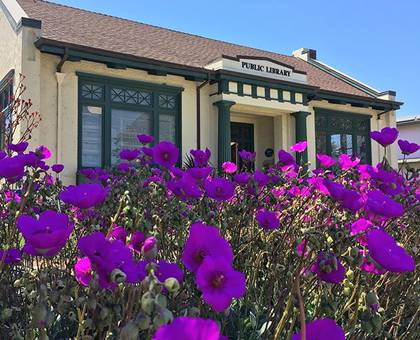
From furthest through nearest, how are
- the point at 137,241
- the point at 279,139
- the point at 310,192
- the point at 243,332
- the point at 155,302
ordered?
the point at 279,139 < the point at 310,192 < the point at 243,332 < the point at 137,241 < the point at 155,302

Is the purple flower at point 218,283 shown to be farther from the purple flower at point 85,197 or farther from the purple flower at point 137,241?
the purple flower at point 85,197

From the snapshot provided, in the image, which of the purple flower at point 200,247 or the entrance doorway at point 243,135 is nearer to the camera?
the purple flower at point 200,247

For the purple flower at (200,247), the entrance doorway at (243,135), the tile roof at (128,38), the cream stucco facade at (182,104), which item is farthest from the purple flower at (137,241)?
the entrance doorway at (243,135)

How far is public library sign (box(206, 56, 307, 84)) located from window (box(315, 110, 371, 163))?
64.5 inches

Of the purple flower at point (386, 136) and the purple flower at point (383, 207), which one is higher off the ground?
the purple flower at point (386, 136)

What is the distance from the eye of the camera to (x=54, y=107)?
30.7 feet

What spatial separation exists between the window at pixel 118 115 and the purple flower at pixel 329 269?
875 cm

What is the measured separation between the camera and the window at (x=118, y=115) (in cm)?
984

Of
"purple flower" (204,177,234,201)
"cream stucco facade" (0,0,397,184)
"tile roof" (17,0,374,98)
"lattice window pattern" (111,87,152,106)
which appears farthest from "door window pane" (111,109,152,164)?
"purple flower" (204,177,234,201)

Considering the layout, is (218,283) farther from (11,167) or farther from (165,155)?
(165,155)

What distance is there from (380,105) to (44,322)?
15.0m

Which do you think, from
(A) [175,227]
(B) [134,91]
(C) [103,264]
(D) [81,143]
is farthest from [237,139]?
(C) [103,264]

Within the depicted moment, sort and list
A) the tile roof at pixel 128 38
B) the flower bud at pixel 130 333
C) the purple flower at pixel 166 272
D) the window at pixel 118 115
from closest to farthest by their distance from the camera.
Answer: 1. the flower bud at pixel 130 333
2. the purple flower at pixel 166 272
3. the window at pixel 118 115
4. the tile roof at pixel 128 38

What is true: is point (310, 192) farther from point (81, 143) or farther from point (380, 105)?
point (380, 105)
